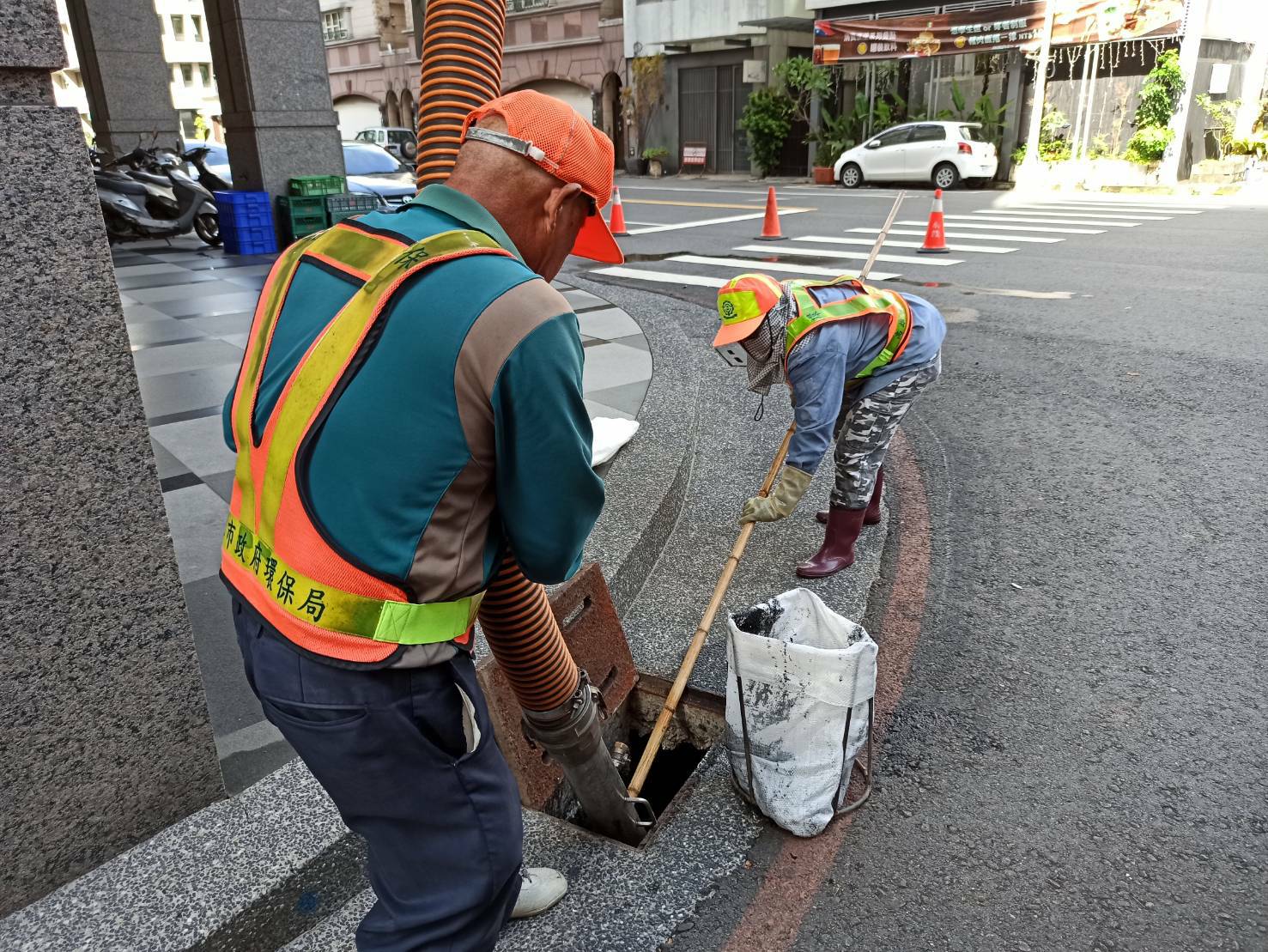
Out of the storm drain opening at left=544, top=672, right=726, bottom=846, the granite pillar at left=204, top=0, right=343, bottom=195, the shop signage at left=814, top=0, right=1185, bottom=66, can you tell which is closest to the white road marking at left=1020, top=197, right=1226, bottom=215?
the shop signage at left=814, top=0, right=1185, bottom=66

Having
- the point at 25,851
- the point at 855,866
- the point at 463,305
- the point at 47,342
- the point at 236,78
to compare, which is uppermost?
the point at 236,78

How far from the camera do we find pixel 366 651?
4.55 ft

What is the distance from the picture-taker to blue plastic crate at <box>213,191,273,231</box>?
1071 cm

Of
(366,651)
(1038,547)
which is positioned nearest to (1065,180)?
(1038,547)

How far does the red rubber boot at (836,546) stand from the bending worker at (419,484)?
7.59 ft

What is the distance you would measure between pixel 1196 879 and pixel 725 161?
27735mm

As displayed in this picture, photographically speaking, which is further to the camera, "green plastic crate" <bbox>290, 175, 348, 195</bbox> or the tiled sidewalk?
"green plastic crate" <bbox>290, 175, 348, 195</bbox>

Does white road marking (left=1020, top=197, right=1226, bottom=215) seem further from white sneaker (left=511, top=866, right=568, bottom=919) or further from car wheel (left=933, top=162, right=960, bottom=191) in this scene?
white sneaker (left=511, top=866, right=568, bottom=919)

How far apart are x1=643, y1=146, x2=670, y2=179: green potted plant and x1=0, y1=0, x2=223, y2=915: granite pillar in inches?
1070

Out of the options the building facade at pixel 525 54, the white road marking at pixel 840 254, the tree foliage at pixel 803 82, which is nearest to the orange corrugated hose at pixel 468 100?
the white road marking at pixel 840 254

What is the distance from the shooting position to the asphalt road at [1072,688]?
217 cm

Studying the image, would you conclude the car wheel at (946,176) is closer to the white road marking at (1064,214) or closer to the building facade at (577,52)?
the white road marking at (1064,214)

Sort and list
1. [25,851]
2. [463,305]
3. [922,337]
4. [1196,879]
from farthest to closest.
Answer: [922,337] → [1196,879] → [25,851] → [463,305]

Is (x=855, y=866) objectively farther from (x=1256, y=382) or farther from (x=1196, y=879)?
(x=1256, y=382)
